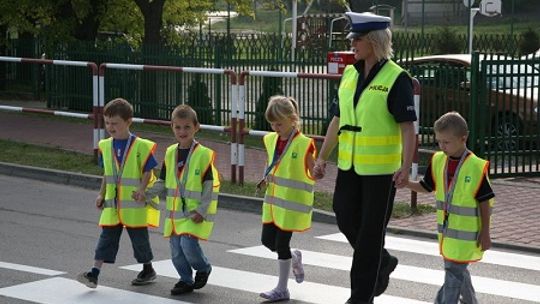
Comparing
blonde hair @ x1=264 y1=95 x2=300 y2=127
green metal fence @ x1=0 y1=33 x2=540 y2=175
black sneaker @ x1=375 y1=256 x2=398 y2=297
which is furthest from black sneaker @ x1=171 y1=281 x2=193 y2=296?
green metal fence @ x1=0 y1=33 x2=540 y2=175

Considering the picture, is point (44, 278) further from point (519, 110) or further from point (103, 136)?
point (519, 110)

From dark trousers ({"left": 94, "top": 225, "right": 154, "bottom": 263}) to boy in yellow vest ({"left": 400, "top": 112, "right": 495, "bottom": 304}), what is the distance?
2.32 m

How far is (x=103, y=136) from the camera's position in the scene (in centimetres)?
1512

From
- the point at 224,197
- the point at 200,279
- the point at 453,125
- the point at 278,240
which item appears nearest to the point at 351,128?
the point at 453,125

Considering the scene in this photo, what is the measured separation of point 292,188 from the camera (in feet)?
27.2

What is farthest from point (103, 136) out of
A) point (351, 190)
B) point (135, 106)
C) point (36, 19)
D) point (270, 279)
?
point (36, 19)

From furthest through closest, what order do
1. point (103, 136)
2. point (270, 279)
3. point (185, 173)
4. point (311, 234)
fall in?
point (103, 136) < point (311, 234) < point (270, 279) < point (185, 173)

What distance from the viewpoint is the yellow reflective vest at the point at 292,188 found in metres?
8.23

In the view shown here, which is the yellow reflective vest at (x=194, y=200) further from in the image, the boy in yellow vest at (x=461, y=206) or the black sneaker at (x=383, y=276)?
the boy in yellow vest at (x=461, y=206)

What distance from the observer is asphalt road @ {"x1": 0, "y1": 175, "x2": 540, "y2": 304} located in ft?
27.5

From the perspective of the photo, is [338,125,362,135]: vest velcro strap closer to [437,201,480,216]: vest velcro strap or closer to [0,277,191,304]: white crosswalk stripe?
[437,201,480,216]: vest velcro strap

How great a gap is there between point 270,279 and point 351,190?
1.73 meters

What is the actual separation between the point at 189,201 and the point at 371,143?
1.63 m

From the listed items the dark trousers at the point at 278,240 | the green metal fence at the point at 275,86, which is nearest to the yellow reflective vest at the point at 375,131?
the dark trousers at the point at 278,240
